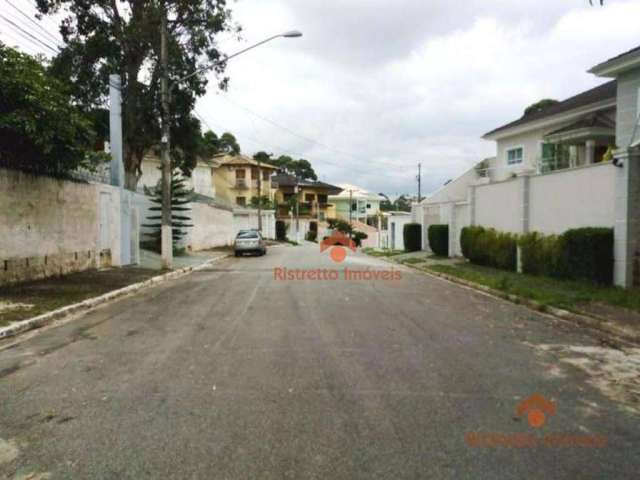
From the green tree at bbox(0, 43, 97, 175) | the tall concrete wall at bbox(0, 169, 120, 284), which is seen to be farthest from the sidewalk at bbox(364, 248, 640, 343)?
the tall concrete wall at bbox(0, 169, 120, 284)

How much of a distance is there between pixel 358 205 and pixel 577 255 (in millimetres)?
84286

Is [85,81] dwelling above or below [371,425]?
above

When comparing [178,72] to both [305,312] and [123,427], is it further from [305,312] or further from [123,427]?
[123,427]

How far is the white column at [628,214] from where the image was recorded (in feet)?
36.2

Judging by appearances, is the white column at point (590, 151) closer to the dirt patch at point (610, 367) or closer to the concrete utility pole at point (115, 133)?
the dirt patch at point (610, 367)

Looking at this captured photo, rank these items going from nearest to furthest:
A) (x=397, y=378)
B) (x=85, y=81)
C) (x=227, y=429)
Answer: (x=227, y=429), (x=397, y=378), (x=85, y=81)

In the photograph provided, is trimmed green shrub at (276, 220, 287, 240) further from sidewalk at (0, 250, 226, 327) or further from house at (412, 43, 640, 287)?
sidewalk at (0, 250, 226, 327)

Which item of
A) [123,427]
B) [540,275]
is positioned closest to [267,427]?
[123,427]

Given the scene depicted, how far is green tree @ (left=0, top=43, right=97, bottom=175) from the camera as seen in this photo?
1042 centimetres

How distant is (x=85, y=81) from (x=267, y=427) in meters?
25.1

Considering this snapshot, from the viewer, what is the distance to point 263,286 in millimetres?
13789

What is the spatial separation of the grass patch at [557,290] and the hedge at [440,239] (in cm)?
840

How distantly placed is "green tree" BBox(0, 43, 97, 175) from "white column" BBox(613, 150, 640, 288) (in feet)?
41.9
